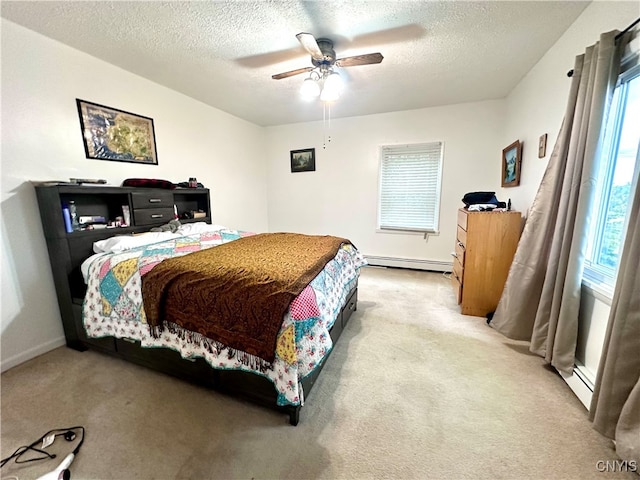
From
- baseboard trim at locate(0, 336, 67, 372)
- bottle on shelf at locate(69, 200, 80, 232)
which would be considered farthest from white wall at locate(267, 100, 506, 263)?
baseboard trim at locate(0, 336, 67, 372)

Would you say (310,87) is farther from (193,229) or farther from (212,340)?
(212,340)

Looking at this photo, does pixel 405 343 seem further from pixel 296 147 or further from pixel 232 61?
pixel 296 147

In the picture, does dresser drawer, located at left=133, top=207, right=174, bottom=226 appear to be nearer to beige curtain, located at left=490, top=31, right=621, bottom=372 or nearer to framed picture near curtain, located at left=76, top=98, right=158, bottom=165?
framed picture near curtain, located at left=76, top=98, right=158, bottom=165

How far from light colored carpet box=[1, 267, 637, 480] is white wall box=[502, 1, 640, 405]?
1.26ft

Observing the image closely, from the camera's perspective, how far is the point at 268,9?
170 centimetres

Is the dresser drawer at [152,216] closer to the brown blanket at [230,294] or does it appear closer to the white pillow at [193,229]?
the white pillow at [193,229]

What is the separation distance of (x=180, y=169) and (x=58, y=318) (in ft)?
6.30

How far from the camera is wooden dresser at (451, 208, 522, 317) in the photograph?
242 cm

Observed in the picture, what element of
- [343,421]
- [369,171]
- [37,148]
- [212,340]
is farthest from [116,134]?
[369,171]

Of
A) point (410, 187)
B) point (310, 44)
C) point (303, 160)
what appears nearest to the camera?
point (310, 44)

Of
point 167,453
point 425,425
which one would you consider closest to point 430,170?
point 425,425

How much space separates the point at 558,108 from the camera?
2.04 m

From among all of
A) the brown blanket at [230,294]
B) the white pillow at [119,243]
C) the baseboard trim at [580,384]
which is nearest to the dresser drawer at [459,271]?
the baseboard trim at [580,384]

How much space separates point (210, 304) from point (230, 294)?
0.48 ft
